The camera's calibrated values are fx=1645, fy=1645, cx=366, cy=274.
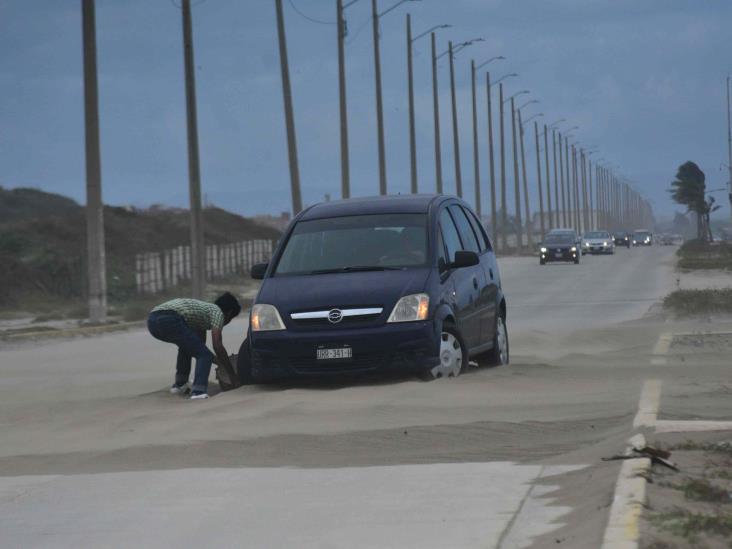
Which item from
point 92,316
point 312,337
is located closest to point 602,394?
point 312,337

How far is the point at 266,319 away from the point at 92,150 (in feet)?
68.2

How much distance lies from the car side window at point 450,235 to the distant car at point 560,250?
181ft

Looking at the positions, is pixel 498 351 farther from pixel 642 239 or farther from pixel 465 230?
pixel 642 239

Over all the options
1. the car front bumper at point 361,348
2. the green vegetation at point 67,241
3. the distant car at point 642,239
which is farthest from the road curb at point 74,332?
the distant car at point 642,239

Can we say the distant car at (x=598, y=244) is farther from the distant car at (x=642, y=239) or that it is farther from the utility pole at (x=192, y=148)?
the utility pole at (x=192, y=148)

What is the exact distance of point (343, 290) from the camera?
15.1 m

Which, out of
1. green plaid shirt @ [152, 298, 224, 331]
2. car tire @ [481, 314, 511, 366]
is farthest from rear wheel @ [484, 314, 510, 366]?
green plaid shirt @ [152, 298, 224, 331]

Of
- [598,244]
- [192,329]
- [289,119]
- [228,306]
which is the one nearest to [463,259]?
[228,306]

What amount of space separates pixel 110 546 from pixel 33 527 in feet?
2.68

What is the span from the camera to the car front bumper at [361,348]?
1484cm

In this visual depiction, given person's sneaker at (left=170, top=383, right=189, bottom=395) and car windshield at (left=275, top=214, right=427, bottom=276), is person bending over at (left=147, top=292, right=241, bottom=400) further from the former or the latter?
car windshield at (left=275, top=214, right=427, bottom=276)

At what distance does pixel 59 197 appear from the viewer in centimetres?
10106

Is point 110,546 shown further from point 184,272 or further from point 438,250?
point 184,272

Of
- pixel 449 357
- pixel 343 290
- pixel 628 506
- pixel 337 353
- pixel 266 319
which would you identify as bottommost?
pixel 628 506
